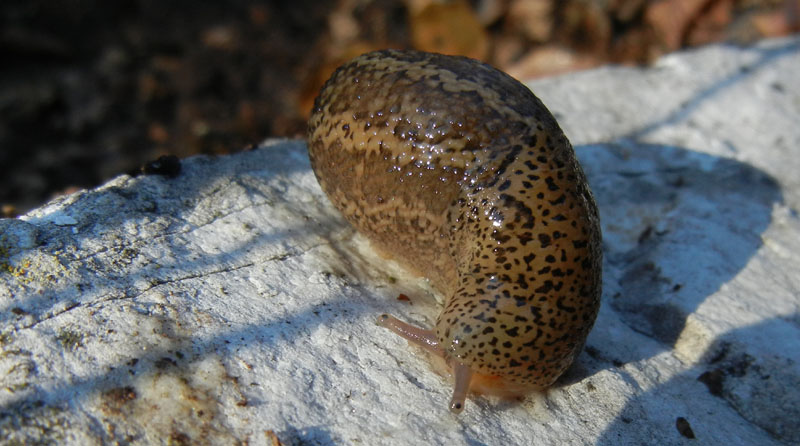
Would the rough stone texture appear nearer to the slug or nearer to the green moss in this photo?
the green moss

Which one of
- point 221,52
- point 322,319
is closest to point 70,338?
point 322,319

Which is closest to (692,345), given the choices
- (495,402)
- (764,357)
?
(764,357)

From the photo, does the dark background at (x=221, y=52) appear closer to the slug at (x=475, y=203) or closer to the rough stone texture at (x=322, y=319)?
the rough stone texture at (x=322, y=319)

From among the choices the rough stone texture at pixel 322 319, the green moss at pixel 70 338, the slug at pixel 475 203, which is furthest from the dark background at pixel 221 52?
the green moss at pixel 70 338

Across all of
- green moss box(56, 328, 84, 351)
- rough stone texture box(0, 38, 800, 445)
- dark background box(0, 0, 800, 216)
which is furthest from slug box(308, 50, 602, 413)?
dark background box(0, 0, 800, 216)

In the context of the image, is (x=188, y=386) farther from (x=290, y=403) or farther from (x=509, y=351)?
(x=509, y=351)
